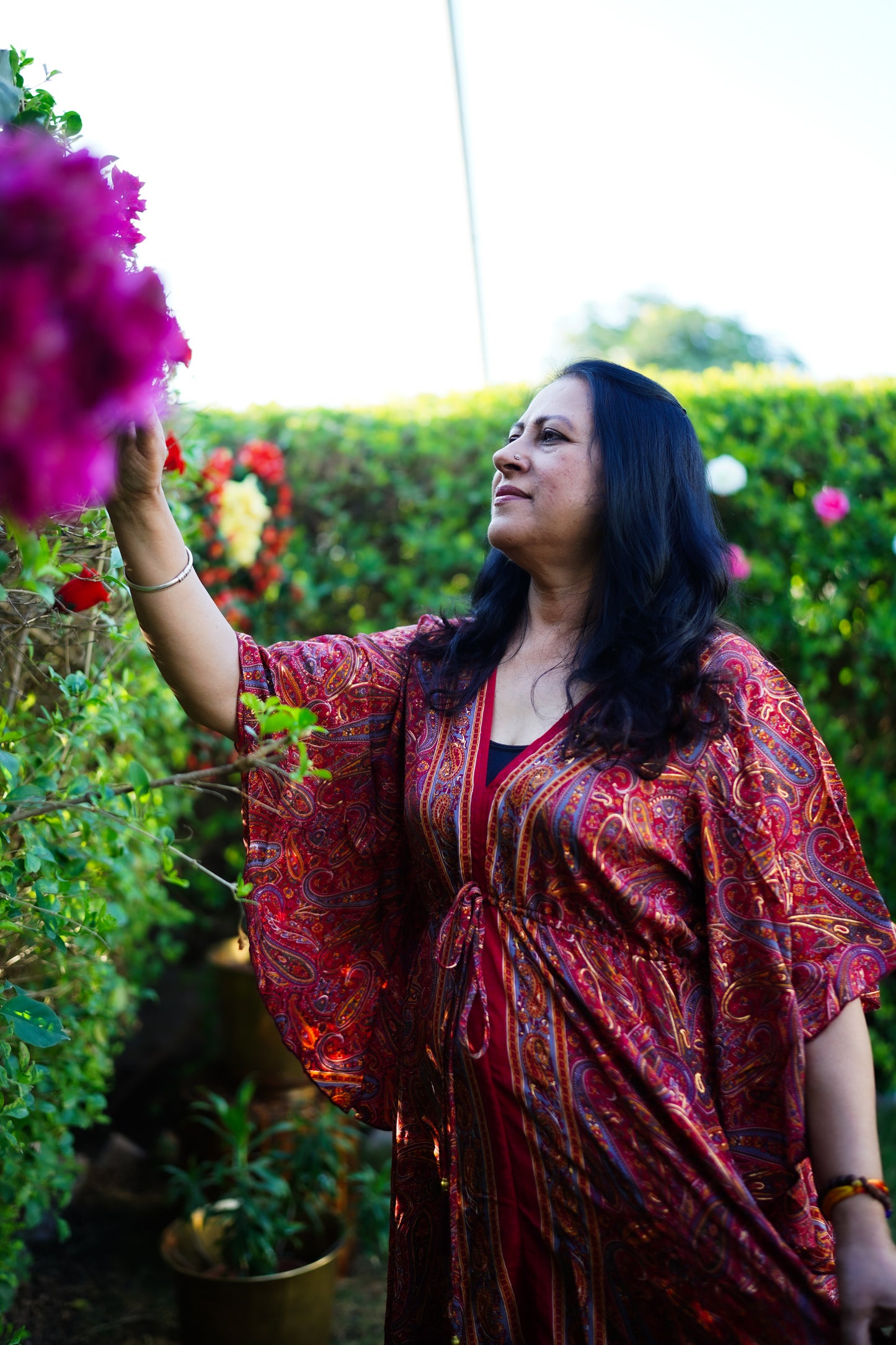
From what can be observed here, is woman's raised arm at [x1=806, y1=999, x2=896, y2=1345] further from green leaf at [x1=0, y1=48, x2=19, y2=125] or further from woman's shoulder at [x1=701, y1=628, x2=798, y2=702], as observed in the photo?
green leaf at [x1=0, y1=48, x2=19, y2=125]

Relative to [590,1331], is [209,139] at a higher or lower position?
higher

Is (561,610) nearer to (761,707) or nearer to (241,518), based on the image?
(761,707)

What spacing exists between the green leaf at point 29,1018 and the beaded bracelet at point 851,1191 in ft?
3.47

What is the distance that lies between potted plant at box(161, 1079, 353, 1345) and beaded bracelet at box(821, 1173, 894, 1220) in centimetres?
166

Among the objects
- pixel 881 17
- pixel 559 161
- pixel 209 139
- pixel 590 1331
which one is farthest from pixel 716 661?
pixel 559 161

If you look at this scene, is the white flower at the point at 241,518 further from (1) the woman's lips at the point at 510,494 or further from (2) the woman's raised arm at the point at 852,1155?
(2) the woman's raised arm at the point at 852,1155

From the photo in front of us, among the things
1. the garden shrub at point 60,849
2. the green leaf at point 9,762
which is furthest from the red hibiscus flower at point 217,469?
the green leaf at point 9,762

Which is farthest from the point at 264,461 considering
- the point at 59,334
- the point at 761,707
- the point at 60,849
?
the point at 59,334

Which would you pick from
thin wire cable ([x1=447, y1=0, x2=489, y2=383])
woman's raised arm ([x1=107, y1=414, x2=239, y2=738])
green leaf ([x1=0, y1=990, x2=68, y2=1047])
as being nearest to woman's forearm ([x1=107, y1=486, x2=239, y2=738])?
woman's raised arm ([x1=107, y1=414, x2=239, y2=738])

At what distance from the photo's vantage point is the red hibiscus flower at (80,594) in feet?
4.84

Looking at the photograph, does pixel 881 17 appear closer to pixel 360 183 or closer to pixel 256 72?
pixel 360 183

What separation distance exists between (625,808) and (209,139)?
151 inches

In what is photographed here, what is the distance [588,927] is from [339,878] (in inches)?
20.4

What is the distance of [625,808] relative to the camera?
1.52 meters
